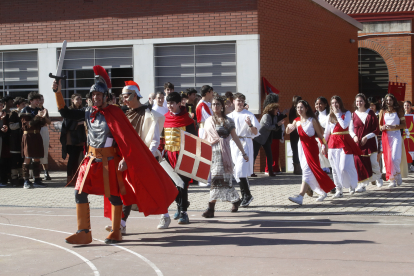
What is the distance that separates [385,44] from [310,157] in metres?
24.8

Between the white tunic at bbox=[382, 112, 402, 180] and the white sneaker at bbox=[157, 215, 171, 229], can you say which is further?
the white tunic at bbox=[382, 112, 402, 180]

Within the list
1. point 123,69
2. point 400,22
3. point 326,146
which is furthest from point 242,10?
point 400,22

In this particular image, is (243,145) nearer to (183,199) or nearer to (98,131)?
(183,199)

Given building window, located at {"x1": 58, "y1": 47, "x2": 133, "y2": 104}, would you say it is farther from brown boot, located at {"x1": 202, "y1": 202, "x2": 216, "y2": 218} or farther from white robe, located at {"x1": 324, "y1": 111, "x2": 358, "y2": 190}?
brown boot, located at {"x1": 202, "y1": 202, "x2": 216, "y2": 218}

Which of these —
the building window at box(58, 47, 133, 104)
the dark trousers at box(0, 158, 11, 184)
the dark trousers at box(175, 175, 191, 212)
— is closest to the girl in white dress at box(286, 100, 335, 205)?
the dark trousers at box(175, 175, 191, 212)

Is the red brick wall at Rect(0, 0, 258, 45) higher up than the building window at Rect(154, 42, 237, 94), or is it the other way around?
the red brick wall at Rect(0, 0, 258, 45)

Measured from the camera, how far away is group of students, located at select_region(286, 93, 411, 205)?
32.9ft

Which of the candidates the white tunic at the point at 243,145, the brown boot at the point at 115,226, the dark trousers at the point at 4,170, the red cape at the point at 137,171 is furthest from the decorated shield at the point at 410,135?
the dark trousers at the point at 4,170

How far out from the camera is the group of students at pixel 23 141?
13109 mm

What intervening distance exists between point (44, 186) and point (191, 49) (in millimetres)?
5545

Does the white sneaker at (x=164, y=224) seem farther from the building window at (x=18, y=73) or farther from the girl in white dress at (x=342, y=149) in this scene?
the building window at (x=18, y=73)

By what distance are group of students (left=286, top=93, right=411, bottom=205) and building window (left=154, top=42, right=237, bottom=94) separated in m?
4.13

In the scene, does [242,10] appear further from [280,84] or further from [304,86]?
[304,86]

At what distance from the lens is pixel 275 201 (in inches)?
412
